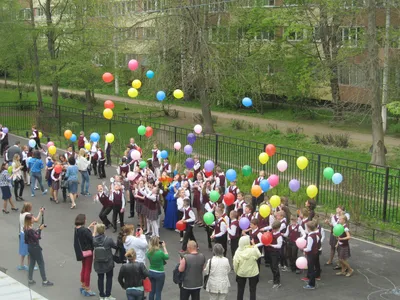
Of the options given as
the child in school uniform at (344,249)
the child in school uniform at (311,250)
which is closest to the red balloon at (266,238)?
the child in school uniform at (311,250)

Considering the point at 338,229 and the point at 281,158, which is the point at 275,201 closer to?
the point at 338,229

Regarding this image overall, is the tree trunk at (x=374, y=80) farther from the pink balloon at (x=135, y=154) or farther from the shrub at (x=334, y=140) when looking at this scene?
the pink balloon at (x=135, y=154)

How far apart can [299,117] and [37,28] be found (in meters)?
15.0

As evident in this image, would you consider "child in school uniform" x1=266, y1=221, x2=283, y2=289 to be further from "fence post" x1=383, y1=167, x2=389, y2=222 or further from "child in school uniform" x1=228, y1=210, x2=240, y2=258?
"fence post" x1=383, y1=167, x2=389, y2=222

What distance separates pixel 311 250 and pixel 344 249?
99 centimetres

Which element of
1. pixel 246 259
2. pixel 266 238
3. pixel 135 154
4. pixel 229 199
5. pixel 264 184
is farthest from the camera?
pixel 135 154

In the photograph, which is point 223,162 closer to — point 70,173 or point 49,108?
point 70,173

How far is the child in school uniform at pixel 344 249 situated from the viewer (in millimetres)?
13258

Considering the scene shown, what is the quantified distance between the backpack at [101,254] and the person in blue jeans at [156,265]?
0.89 m

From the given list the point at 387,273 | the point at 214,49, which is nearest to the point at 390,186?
the point at 387,273

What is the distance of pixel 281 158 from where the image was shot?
20.8m

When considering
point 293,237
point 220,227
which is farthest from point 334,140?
point 220,227

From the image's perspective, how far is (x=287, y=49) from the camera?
3609 centimetres

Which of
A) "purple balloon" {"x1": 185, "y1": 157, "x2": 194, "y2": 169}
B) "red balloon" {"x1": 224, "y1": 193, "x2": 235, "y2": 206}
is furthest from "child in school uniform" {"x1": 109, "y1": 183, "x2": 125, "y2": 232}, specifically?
"purple balloon" {"x1": 185, "y1": 157, "x2": 194, "y2": 169}
